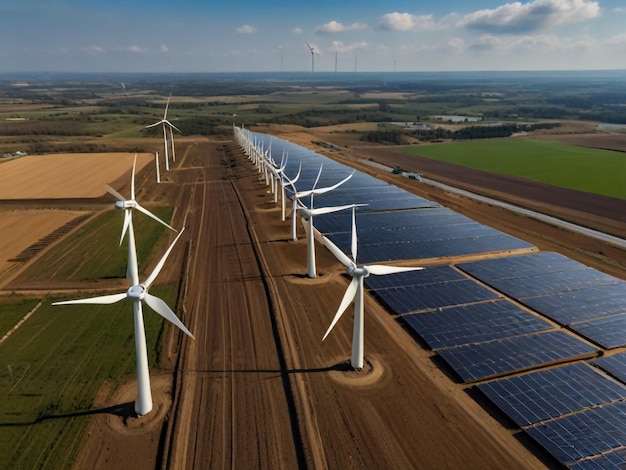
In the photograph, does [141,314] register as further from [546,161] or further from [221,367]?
[546,161]

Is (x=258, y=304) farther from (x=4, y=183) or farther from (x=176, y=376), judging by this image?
(x=4, y=183)

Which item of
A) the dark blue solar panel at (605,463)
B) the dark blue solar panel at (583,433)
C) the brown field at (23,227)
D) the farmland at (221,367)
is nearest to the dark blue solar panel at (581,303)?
the farmland at (221,367)

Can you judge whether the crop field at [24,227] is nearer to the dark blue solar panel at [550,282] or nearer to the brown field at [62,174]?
the brown field at [62,174]

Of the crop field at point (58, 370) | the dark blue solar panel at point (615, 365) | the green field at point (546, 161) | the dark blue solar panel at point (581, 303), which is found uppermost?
the green field at point (546, 161)

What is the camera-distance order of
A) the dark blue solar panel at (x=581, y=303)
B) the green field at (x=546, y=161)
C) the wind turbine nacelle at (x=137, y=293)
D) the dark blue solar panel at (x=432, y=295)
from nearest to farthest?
the wind turbine nacelle at (x=137, y=293) < the dark blue solar panel at (x=581, y=303) < the dark blue solar panel at (x=432, y=295) < the green field at (x=546, y=161)

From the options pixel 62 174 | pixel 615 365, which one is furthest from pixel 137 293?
pixel 62 174

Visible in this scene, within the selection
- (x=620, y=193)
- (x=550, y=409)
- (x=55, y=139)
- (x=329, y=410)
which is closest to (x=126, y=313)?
(x=329, y=410)

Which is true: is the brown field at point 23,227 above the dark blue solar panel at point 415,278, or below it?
below
